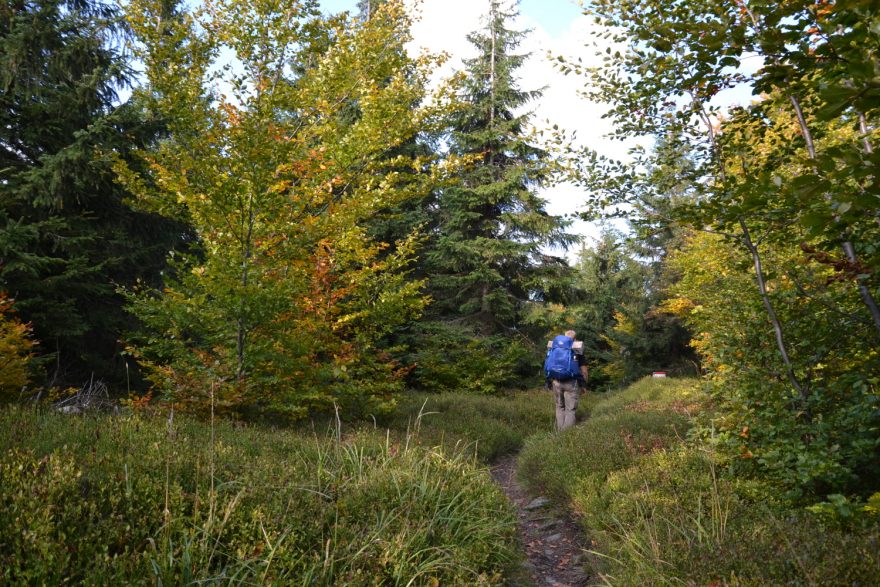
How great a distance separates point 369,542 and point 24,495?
2.03 meters

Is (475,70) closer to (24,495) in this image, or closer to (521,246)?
(521,246)

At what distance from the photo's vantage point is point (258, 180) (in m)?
6.12

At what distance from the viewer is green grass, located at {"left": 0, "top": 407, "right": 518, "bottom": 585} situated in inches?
101

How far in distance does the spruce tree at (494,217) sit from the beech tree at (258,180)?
34.5 ft

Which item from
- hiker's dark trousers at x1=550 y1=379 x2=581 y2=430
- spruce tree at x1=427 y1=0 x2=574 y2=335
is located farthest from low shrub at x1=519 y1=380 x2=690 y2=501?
spruce tree at x1=427 y1=0 x2=574 y2=335

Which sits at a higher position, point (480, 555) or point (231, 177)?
point (231, 177)

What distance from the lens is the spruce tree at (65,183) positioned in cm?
892

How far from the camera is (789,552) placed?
3.03 m

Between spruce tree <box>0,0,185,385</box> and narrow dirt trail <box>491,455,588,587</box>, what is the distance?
8.11 metres

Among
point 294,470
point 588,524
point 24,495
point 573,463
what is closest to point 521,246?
point 573,463

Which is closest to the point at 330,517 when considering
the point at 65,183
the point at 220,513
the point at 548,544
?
the point at 220,513

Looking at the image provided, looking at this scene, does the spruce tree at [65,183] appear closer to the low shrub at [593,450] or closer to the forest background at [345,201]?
the forest background at [345,201]

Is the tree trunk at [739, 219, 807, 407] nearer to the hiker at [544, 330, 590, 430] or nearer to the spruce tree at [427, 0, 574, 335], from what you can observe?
the hiker at [544, 330, 590, 430]

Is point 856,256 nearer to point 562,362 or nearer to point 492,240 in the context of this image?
point 562,362
